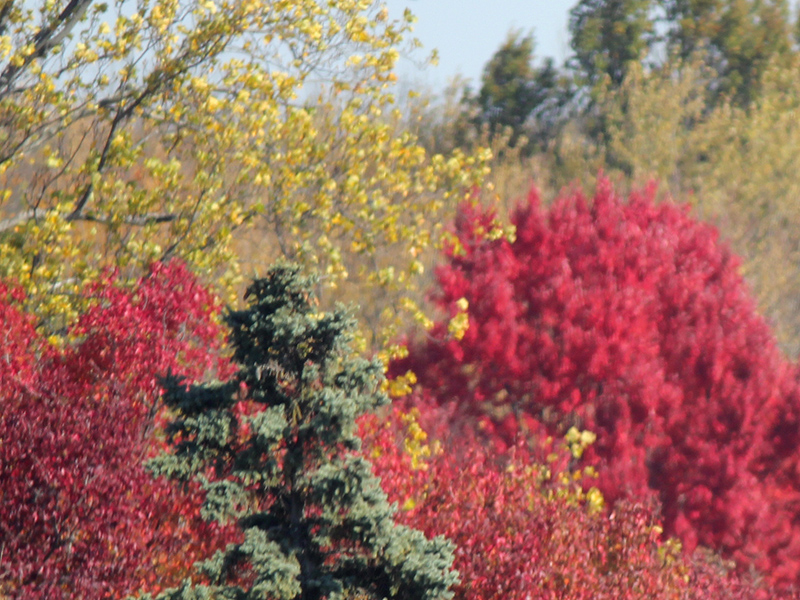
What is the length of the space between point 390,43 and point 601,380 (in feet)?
16.4

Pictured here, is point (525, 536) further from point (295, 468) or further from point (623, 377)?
point (623, 377)

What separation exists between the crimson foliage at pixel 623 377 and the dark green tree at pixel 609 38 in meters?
26.0

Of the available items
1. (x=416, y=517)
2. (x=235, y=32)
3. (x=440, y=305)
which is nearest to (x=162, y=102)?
(x=235, y=32)

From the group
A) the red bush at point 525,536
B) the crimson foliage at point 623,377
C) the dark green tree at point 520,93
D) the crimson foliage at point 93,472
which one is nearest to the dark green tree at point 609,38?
the dark green tree at point 520,93

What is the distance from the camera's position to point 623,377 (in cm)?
1383

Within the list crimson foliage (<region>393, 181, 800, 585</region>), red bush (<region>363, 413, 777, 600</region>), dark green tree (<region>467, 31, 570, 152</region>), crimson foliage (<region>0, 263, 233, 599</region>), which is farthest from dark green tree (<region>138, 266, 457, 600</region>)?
dark green tree (<region>467, 31, 570, 152</region>)

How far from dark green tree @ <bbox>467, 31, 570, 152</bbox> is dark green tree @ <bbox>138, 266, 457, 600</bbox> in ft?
103

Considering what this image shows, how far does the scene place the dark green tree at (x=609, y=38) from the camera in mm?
39844

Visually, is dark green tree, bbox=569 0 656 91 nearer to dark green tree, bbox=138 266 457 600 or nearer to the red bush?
the red bush

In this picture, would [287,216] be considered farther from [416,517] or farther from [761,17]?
[761,17]

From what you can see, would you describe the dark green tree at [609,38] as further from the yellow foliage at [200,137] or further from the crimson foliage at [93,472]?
the crimson foliage at [93,472]

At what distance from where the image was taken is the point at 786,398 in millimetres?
14688

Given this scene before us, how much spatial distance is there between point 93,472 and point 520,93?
33.8 meters

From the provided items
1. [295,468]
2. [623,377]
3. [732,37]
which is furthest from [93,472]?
[732,37]
